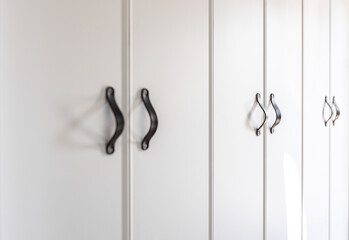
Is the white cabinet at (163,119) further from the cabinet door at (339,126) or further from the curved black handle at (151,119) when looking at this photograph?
the cabinet door at (339,126)

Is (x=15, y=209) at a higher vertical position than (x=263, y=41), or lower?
lower

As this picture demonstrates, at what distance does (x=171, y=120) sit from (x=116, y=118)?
199 millimetres

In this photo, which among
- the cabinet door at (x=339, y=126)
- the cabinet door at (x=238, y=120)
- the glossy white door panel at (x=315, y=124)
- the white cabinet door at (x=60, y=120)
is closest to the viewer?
the white cabinet door at (x=60, y=120)

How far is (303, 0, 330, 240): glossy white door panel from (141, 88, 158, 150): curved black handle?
2.76 feet

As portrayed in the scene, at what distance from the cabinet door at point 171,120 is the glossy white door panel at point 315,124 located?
644mm

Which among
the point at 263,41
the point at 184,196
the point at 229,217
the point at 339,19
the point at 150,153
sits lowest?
the point at 229,217

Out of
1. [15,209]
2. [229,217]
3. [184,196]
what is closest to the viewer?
[15,209]

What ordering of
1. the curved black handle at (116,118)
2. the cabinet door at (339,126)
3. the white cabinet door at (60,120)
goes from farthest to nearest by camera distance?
the cabinet door at (339,126)
the curved black handle at (116,118)
the white cabinet door at (60,120)

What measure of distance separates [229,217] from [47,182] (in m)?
0.65

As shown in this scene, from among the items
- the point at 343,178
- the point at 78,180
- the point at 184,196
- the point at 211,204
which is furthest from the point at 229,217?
the point at 343,178

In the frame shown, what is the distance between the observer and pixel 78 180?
0.78 meters

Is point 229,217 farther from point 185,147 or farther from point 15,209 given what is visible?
point 15,209

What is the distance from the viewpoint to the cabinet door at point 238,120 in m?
1.08

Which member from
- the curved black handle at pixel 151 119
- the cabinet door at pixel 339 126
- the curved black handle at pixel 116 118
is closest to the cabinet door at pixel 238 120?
the curved black handle at pixel 151 119
